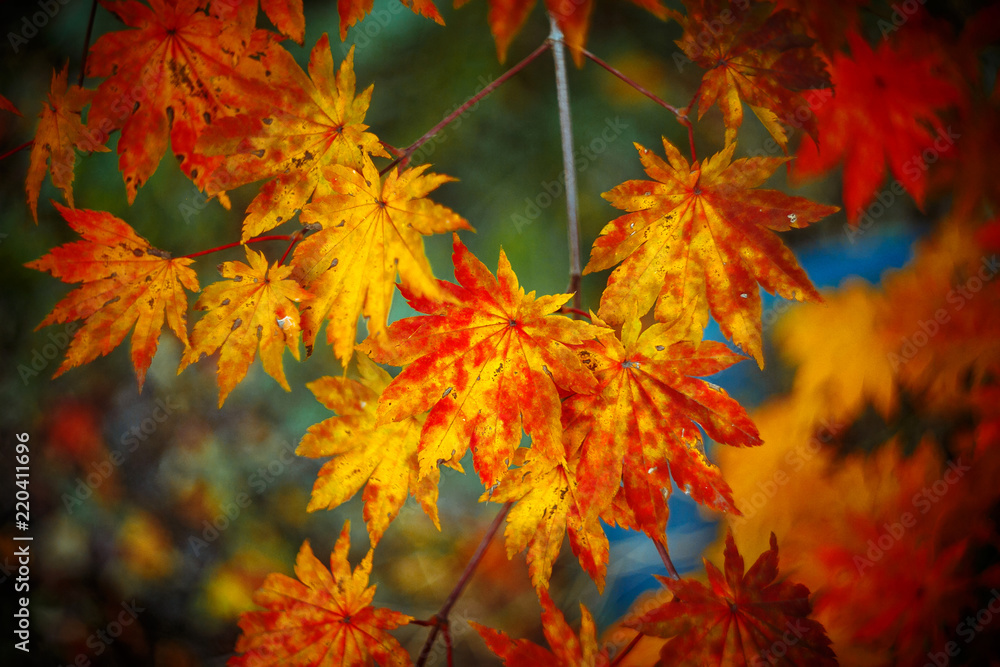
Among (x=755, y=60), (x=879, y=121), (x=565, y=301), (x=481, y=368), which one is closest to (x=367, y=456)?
(x=481, y=368)

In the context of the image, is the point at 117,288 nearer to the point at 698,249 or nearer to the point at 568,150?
the point at 568,150

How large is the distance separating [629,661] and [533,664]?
0.17 meters

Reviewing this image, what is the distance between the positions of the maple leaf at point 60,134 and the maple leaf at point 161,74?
4cm

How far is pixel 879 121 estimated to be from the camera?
0.66 meters

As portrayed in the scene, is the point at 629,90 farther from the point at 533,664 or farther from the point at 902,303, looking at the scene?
the point at 533,664

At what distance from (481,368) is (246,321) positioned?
30 cm

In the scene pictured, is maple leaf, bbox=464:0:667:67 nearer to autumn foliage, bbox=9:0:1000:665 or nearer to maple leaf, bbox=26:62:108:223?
autumn foliage, bbox=9:0:1000:665

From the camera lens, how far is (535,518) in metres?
0.59

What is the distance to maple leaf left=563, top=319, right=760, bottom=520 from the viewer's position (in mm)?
536

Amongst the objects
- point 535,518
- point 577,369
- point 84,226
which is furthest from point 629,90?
point 84,226

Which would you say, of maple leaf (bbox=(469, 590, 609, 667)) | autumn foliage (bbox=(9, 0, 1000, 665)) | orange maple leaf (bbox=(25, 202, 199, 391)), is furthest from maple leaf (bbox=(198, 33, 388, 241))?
maple leaf (bbox=(469, 590, 609, 667))

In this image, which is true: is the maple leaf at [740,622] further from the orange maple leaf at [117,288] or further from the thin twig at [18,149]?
the thin twig at [18,149]

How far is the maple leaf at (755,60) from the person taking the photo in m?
0.53

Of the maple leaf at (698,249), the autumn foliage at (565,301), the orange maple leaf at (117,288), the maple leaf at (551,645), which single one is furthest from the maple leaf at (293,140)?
the maple leaf at (551,645)
